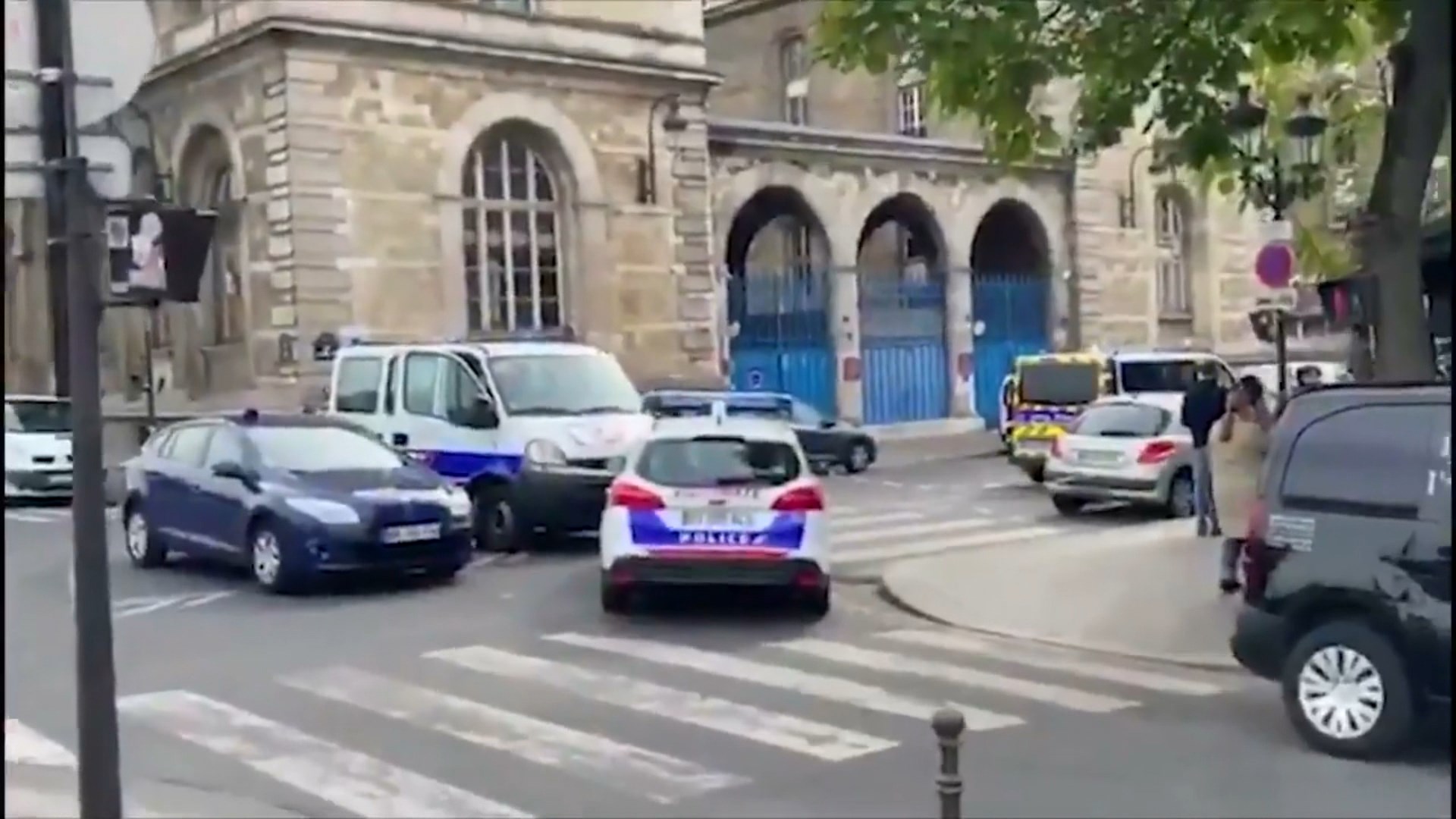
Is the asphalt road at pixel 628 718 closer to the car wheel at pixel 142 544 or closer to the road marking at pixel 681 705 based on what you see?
the road marking at pixel 681 705

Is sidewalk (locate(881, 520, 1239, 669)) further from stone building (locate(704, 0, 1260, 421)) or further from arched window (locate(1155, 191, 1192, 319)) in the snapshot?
arched window (locate(1155, 191, 1192, 319))

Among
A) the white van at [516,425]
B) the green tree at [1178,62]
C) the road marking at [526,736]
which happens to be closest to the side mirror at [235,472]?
the white van at [516,425]

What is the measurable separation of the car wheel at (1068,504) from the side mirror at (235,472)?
9704mm

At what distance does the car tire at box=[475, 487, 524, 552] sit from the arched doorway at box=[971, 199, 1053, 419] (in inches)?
881

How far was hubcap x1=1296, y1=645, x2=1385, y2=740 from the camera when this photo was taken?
27.0 ft

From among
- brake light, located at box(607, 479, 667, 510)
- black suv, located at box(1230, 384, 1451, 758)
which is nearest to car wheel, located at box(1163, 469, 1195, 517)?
brake light, located at box(607, 479, 667, 510)

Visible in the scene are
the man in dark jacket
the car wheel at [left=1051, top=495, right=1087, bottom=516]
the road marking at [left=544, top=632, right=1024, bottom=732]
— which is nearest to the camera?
the road marking at [left=544, top=632, right=1024, bottom=732]

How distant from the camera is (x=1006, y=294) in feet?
131

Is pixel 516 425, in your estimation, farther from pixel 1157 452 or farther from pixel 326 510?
pixel 1157 452

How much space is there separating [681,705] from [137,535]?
27.8 ft

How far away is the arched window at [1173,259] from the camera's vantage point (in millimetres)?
43500

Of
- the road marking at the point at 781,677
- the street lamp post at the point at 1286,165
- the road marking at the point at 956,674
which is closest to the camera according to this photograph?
the road marking at the point at 781,677

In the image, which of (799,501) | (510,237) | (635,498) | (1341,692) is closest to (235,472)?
(635,498)

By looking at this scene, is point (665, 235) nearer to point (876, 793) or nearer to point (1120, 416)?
point (1120, 416)
